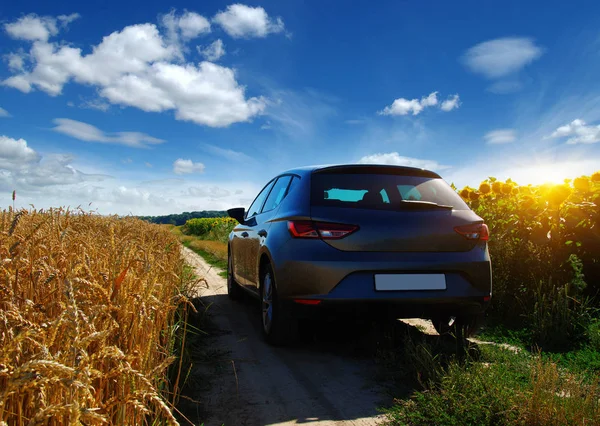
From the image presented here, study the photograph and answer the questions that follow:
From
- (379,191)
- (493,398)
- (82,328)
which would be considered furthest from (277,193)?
(82,328)

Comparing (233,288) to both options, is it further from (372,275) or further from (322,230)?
(372,275)

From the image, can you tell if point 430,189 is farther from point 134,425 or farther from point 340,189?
point 134,425

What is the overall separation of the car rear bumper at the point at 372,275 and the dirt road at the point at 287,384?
586 mm

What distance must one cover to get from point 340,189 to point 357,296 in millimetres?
978

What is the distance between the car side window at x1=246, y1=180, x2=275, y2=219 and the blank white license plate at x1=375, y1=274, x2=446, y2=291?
2590 millimetres

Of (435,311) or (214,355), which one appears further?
(214,355)

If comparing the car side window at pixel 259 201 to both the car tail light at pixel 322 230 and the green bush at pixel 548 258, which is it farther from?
the green bush at pixel 548 258

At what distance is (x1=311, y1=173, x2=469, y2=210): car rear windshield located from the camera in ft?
13.5

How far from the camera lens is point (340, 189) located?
427cm

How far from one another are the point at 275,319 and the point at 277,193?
1.62 metres

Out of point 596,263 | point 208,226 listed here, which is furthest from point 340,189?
point 208,226

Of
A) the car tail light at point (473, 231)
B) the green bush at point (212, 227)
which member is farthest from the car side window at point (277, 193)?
the green bush at point (212, 227)

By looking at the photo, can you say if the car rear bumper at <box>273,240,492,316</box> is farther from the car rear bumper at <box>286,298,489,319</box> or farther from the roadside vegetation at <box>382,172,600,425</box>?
the roadside vegetation at <box>382,172,600,425</box>

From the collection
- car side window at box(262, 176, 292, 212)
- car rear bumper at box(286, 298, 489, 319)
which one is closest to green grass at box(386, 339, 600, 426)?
car rear bumper at box(286, 298, 489, 319)
